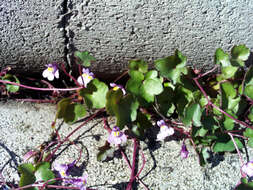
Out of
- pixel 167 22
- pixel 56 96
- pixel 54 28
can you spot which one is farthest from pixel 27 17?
pixel 167 22

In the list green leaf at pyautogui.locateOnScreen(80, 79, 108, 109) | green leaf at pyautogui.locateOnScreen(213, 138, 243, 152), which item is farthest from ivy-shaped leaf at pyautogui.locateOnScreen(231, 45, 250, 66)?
green leaf at pyautogui.locateOnScreen(80, 79, 108, 109)

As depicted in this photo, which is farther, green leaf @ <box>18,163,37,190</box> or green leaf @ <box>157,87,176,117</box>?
green leaf @ <box>157,87,176,117</box>

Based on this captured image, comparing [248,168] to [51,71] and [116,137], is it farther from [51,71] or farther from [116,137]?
[51,71]

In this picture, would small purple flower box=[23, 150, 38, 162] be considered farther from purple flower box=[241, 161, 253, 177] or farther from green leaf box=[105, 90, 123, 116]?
purple flower box=[241, 161, 253, 177]

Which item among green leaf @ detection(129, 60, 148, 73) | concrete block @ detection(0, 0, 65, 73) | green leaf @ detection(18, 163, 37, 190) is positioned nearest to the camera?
green leaf @ detection(18, 163, 37, 190)

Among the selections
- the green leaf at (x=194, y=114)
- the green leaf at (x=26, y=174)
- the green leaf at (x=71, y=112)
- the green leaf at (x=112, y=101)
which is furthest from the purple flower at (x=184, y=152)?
the green leaf at (x=26, y=174)

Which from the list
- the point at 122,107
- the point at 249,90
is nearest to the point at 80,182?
the point at 122,107
